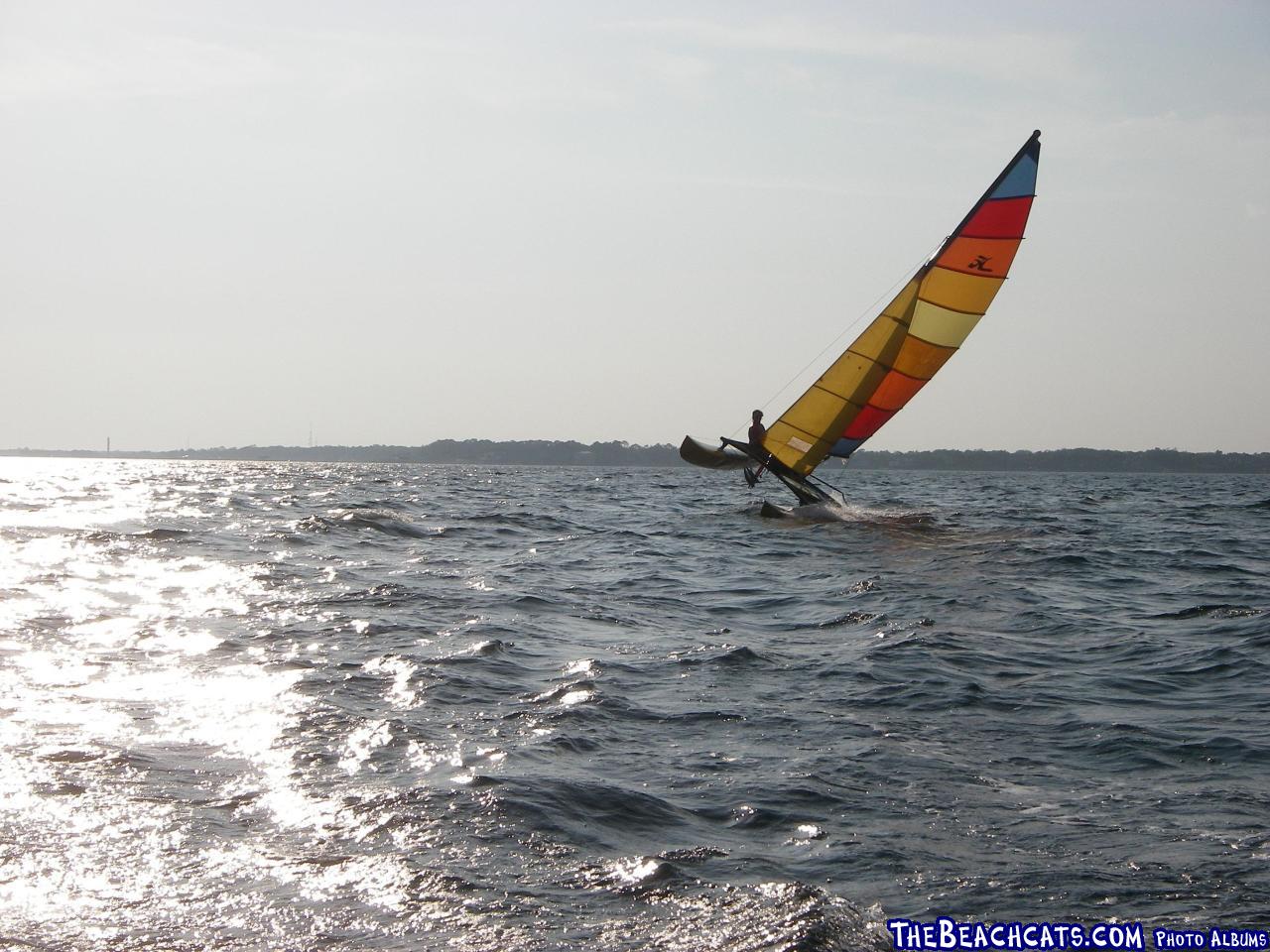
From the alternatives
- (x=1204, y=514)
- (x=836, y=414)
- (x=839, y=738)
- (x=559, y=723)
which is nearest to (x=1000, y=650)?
(x=839, y=738)

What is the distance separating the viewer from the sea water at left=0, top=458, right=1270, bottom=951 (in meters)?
5.07

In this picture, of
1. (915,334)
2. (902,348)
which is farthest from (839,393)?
(915,334)

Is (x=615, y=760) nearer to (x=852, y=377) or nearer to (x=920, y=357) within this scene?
(x=852, y=377)

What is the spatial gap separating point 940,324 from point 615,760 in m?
20.6

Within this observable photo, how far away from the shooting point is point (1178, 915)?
5070 millimetres

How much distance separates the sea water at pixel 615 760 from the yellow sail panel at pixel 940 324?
10.5m

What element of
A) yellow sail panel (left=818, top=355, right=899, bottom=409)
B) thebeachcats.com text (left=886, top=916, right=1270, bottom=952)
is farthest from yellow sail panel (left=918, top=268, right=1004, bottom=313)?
thebeachcats.com text (left=886, top=916, right=1270, bottom=952)

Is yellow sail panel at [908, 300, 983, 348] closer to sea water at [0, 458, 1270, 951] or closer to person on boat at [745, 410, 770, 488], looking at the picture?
person on boat at [745, 410, 770, 488]

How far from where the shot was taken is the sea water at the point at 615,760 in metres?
5.07

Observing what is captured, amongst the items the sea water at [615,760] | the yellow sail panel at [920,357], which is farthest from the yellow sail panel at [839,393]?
the sea water at [615,760]

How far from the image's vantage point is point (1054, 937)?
4949mm

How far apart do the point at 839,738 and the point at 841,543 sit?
48.4 ft

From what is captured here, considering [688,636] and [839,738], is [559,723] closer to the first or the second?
[839,738]

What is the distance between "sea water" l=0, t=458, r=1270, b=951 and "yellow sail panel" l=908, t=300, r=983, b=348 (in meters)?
10.5
